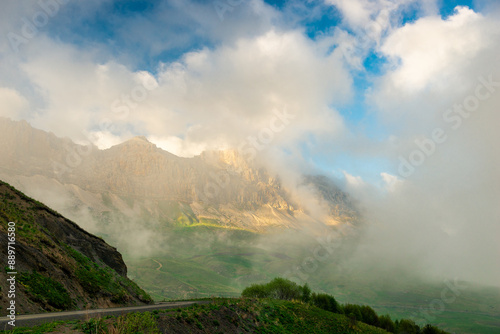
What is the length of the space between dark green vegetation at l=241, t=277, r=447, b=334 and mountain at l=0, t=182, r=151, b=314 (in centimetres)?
5196

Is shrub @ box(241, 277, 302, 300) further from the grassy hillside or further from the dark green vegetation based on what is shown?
the grassy hillside

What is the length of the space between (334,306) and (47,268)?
266ft

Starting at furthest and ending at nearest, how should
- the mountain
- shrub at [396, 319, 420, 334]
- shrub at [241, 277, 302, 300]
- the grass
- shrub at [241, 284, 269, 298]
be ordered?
shrub at [241, 284, 269, 298] → shrub at [241, 277, 302, 300] → shrub at [396, 319, 420, 334] → the grass → the mountain

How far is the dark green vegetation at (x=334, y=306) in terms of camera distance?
84.6 metres

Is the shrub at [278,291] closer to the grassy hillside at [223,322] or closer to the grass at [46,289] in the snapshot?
the grassy hillside at [223,322]

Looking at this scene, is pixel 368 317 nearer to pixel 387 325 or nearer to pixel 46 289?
pixel 387 325

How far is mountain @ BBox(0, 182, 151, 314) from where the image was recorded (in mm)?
25453

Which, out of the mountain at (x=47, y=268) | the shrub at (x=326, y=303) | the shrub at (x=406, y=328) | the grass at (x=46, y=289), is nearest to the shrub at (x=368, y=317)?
the shrub at (x=406, y=328)

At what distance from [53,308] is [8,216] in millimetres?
→ 15051

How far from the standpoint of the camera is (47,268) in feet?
98.0

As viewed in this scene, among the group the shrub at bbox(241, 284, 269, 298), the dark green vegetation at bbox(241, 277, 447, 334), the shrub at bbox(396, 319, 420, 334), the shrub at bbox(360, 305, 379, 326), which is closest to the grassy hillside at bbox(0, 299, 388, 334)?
the dark green vegetation at bbox(241, 277, 447, 334)

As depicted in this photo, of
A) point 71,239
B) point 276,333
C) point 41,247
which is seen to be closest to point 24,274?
point 41,247

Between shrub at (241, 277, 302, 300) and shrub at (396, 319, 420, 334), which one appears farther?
shrub at (241, 277, 302, 300)

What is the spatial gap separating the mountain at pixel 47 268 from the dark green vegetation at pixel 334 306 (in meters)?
52.0
